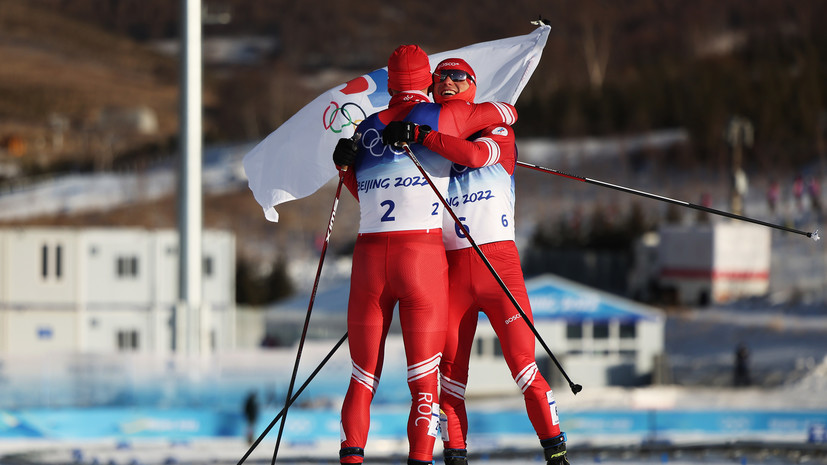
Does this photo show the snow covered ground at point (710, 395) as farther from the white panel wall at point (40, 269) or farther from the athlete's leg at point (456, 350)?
the white panel wall at point (40, 269)

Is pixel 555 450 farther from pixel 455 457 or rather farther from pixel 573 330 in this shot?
pixel 573 330

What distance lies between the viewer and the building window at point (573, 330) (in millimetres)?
33188

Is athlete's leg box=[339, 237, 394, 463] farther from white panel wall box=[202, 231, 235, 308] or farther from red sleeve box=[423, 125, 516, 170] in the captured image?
white panel wall box=[202, 231, 235, 308]

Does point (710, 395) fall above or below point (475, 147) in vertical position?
below

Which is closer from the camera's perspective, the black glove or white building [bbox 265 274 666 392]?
the black glove

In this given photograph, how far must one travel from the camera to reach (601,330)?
111 feet

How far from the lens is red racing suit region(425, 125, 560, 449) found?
708cm

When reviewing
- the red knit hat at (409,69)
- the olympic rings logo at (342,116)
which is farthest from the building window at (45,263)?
the red knit hat at (409,69)

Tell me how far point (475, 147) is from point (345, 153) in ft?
2.56

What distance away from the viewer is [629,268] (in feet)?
208

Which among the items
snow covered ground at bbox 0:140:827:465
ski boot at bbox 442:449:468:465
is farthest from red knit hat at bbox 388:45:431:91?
snow covered ground at bbox 0:140:827:465

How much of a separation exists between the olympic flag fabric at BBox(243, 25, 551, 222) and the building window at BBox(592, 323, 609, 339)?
1030 inches

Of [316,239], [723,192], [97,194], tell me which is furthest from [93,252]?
[97,194]

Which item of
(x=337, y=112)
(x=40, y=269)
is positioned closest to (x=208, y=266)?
(x=40, y=269)
